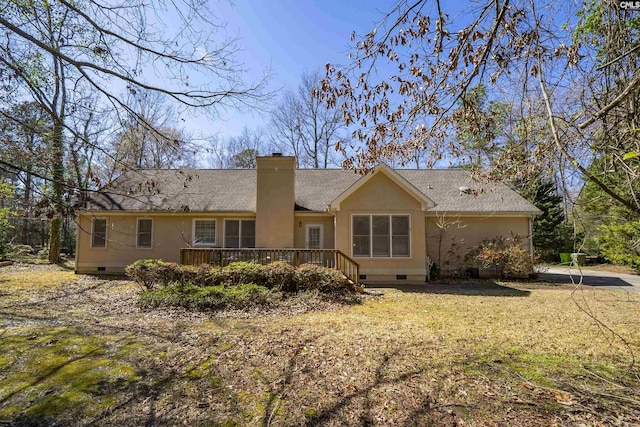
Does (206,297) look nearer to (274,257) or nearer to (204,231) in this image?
(274,257)

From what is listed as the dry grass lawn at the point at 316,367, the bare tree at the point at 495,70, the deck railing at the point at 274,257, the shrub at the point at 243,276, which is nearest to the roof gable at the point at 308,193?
the deck railing at the point at 274,257

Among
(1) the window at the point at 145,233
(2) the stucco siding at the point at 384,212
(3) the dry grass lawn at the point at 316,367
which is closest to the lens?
(3) the dry grass lawn at the point at 316,367

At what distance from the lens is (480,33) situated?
3.97 m

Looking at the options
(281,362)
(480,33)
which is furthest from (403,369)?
(480,33)

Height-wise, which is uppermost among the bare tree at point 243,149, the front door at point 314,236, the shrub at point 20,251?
the bare tree at point 243,149

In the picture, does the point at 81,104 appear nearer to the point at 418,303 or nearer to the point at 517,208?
the point at 418,303

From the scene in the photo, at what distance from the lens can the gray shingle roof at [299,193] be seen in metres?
14.5

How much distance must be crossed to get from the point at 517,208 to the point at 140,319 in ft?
47.2

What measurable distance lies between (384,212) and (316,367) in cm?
879

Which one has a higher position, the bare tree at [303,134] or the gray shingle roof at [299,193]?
the bare tree at [303,134]

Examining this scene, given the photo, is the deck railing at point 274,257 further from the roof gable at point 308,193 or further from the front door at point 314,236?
the front door at point 314,236

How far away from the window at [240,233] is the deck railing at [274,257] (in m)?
2.86

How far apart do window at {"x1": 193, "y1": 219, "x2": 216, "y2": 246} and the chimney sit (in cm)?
222

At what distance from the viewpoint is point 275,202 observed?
45.7 feet
